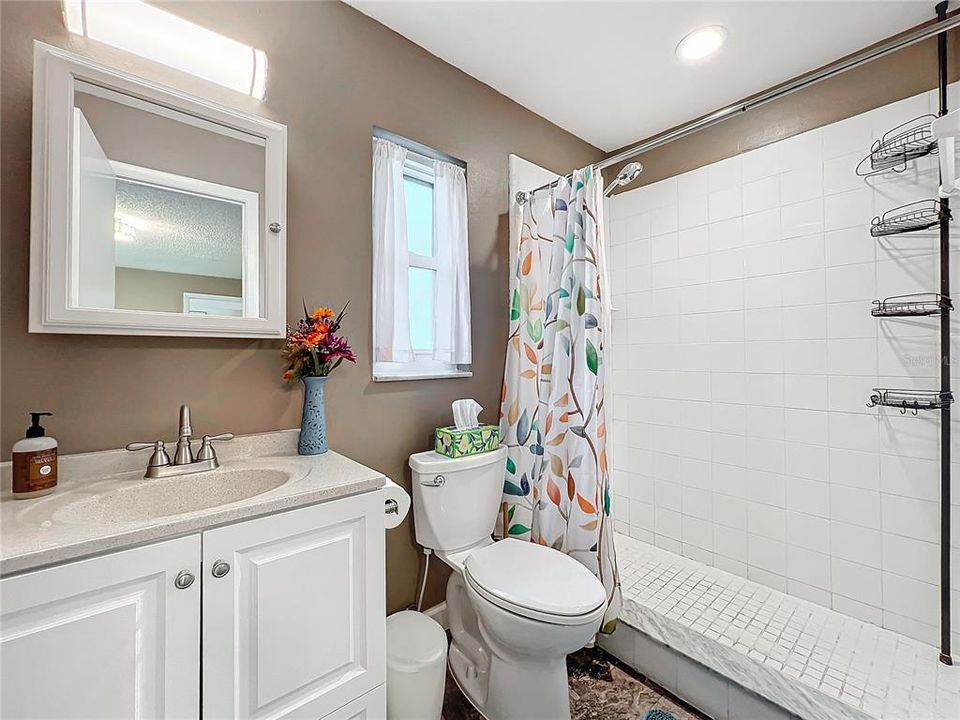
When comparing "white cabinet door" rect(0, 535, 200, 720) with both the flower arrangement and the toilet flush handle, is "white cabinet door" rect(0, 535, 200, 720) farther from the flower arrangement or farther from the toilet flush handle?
the toilet flush handle

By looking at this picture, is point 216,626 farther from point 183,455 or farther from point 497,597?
point 497,597

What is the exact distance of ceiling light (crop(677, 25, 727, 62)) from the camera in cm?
170

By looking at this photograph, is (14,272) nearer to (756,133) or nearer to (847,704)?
(847,704)

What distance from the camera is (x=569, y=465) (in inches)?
69.8

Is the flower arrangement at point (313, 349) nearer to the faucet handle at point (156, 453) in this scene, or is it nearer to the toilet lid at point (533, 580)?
the faucet handle at point (156, 453)

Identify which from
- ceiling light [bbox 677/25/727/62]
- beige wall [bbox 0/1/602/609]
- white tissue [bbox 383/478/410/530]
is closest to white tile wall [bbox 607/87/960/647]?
ceiling light [bbox 677/25/727/62]

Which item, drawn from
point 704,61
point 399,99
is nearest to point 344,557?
point 399,99

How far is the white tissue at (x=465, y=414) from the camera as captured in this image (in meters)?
1.75

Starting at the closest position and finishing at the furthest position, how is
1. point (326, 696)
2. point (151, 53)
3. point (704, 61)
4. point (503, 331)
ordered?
1. point (326, 696)
2. point (151, 53)
3. point (704, 61)
4. point (503, 331)

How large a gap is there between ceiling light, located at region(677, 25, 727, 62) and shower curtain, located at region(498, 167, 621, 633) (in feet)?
2.16

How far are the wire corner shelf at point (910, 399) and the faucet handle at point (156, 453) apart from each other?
95.3 inches

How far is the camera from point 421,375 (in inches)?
69.9

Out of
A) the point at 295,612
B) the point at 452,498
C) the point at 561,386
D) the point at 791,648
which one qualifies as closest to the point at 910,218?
the point at 561,386

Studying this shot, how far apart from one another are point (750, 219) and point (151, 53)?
2388 mm
